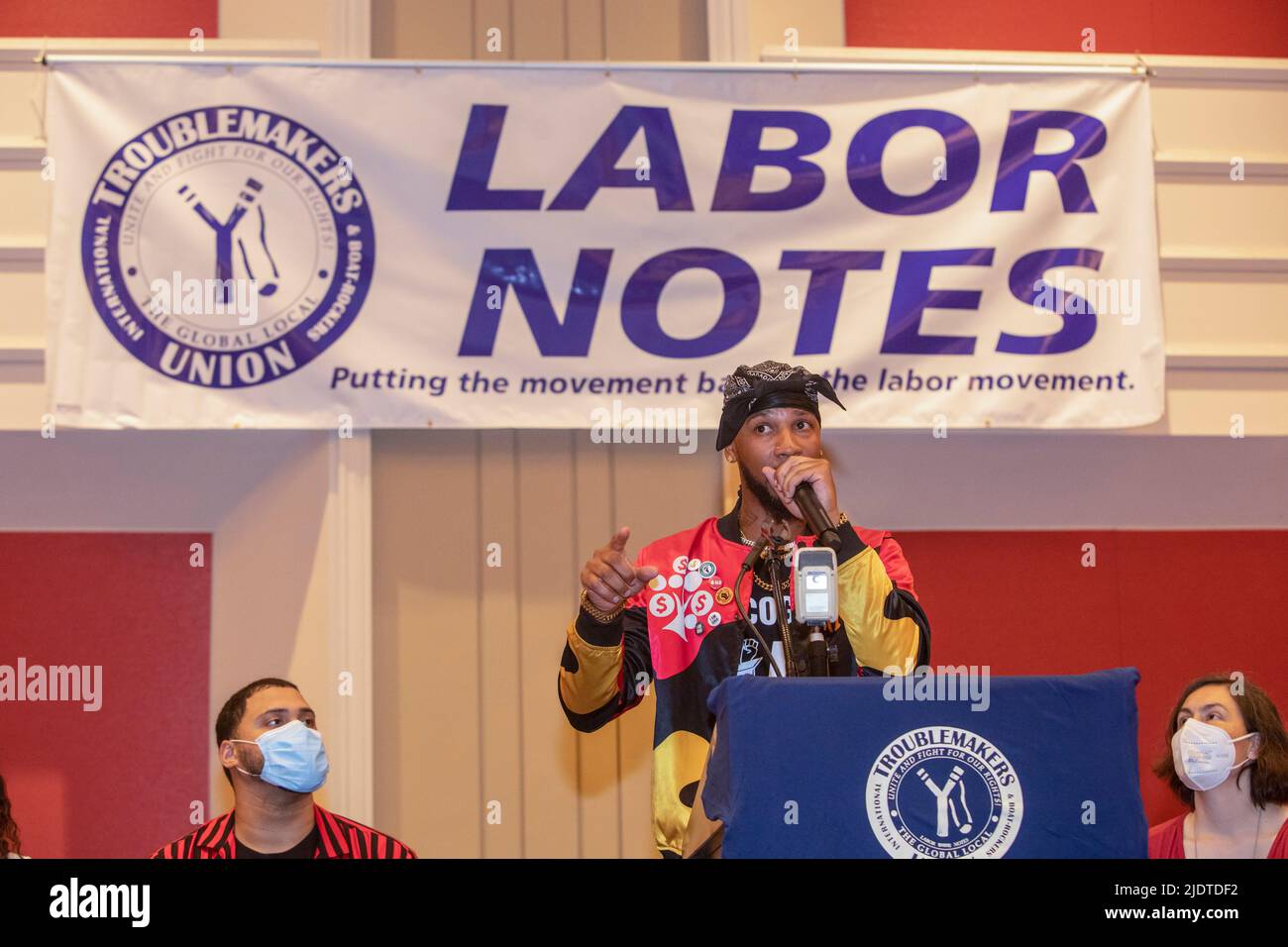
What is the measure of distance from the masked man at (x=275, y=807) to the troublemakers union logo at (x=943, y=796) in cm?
185

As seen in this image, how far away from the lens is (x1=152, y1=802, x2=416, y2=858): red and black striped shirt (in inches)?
131

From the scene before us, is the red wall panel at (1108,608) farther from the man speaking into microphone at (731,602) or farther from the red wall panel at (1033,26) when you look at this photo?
the man speaking into microphone at (731,602)

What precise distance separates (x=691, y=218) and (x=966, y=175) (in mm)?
860

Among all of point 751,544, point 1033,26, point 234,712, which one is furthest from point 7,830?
point 1033,26

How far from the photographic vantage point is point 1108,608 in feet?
15.8

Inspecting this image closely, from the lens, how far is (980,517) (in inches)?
189

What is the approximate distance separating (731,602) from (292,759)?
3.99ft

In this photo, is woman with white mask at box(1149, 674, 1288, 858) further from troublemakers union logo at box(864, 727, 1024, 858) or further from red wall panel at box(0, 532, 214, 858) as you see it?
red wall panel at box(0, 532, 214, 858)

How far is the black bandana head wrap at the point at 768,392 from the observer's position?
273 cm

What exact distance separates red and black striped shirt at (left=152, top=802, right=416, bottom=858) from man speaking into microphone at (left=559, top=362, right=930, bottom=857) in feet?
3.09

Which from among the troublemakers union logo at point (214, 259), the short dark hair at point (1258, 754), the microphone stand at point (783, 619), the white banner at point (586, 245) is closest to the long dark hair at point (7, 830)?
the white banner at point (586, 245)

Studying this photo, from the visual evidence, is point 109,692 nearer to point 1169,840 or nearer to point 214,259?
point 214,259

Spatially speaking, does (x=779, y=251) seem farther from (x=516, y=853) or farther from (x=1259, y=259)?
(x=516, y=853)
